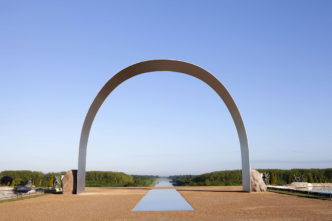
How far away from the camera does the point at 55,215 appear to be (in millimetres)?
9047

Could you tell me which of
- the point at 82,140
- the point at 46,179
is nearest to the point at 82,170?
the point at 82,140

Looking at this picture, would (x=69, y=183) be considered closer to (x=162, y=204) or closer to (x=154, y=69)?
(x=162, y=204)

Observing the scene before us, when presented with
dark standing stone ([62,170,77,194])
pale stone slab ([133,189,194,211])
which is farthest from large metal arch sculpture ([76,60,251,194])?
pale stone slab ([133,189,194,211])

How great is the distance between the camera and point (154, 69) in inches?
715

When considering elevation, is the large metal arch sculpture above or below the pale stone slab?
above

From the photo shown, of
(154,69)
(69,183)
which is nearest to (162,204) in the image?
(69,183)

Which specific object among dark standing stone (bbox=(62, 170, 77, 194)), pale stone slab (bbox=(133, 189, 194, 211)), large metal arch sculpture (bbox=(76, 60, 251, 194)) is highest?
large metal arch sculpture (bbox=(76, 60, 251, 194))

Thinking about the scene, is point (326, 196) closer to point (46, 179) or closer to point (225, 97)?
point (225, 97)

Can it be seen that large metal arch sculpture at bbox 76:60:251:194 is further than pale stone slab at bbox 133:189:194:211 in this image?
Yes

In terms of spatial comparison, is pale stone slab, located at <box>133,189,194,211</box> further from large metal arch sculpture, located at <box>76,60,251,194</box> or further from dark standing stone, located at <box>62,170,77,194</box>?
dark standing stone, located at <box>62,170,77,194</box>

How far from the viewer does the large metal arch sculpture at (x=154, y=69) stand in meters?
17.1

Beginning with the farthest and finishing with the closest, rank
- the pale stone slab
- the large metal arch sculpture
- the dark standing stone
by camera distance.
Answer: the large metal arch sculpture, the dark standing stone, the pale stone slab

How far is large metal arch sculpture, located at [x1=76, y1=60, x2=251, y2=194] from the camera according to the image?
56.2ft

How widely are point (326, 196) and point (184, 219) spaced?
967 centimetres
